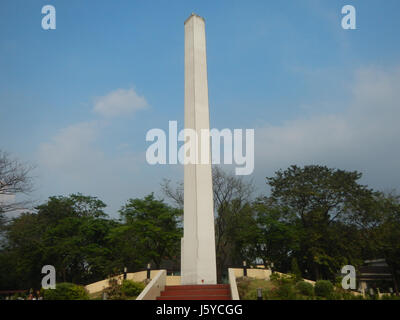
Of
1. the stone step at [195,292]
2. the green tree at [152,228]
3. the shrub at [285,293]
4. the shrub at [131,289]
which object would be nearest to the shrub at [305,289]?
the shrub at [285,293]

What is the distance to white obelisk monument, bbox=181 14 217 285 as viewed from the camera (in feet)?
40.4

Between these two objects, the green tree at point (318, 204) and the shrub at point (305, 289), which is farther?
the green tree at point (318, 204)

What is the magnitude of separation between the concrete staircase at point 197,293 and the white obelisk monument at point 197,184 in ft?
4.85

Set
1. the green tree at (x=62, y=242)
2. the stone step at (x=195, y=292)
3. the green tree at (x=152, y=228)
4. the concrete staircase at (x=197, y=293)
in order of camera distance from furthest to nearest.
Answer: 1. the green tree at (x=62, y=242)
2. the green tree at (x=152, y=228)
3. the stone step at (x=195, y=292)
4. the concrete staircase at (x=197, y=293)

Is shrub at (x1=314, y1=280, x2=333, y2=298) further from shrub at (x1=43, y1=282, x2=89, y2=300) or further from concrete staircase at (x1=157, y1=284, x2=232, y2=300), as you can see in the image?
shrub at (x1=43, y1=282, x2=89, y2=300)

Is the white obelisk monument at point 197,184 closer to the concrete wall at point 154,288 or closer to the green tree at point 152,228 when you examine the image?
the concrete wall at point 154,288

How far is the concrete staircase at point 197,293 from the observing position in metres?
9.65

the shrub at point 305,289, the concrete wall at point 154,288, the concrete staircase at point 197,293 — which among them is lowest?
the shrub at point 305,289

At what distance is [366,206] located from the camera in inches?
1059

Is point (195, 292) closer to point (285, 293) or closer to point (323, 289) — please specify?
point (285, 293)

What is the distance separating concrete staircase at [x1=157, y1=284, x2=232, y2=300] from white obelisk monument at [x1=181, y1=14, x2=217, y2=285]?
1.48 meters

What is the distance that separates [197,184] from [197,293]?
435 centimetres

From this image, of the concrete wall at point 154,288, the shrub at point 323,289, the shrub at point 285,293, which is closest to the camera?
the concrete wall at point 154,288

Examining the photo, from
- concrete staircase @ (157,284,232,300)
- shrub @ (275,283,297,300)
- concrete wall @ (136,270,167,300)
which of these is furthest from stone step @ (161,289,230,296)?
shrub @ (275,283,297,300)
